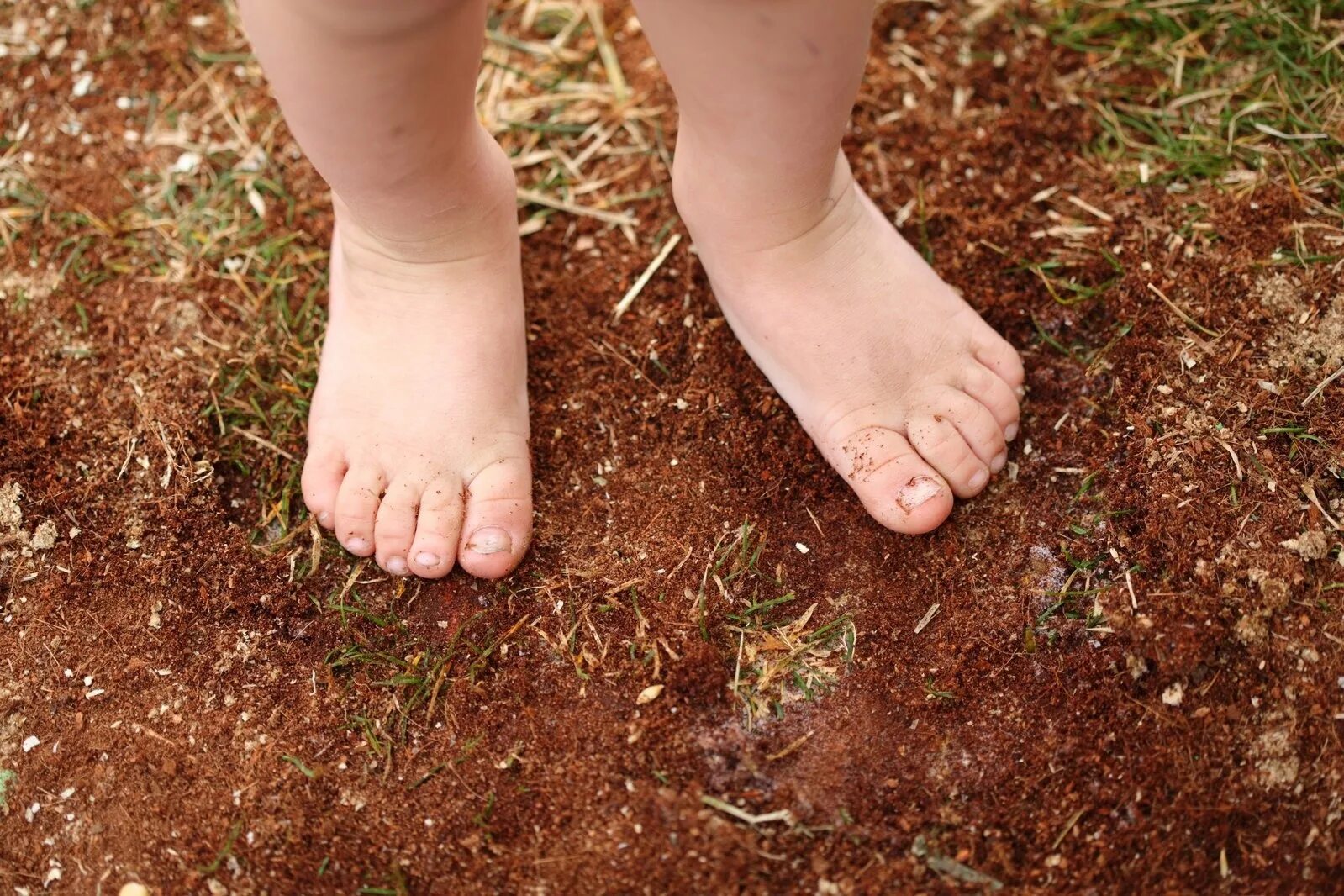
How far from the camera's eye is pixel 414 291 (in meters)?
1.45

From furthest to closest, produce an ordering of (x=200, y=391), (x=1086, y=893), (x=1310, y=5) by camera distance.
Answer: (x=1310, y=5) < (x=200, y=391) < (x=1086, y=893)

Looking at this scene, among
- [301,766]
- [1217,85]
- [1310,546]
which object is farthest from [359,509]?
[1217,85]

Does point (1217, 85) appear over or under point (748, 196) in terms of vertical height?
under

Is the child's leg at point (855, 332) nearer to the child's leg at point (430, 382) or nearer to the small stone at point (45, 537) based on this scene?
the child's leg at point (430, 382)

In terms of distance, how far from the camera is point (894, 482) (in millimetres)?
1391

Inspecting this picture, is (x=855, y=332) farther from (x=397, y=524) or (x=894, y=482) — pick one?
(x=397, y=524)

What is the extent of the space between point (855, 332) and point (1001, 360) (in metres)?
0.22

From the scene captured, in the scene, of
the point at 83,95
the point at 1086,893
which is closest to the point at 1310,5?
the point at 1086,893

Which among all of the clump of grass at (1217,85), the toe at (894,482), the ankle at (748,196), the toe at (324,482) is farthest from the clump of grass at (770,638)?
the clump of grass at (1217,85)

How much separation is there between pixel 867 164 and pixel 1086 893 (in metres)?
1.13

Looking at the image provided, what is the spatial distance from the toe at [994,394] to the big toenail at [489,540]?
2.16ft

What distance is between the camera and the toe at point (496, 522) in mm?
1394

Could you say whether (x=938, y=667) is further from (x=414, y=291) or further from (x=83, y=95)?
(x=83, y=95)

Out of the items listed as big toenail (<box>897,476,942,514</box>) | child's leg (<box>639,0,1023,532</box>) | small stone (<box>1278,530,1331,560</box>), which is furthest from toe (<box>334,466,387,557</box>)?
small stone (<box>1278,530,1331,560</box>)
